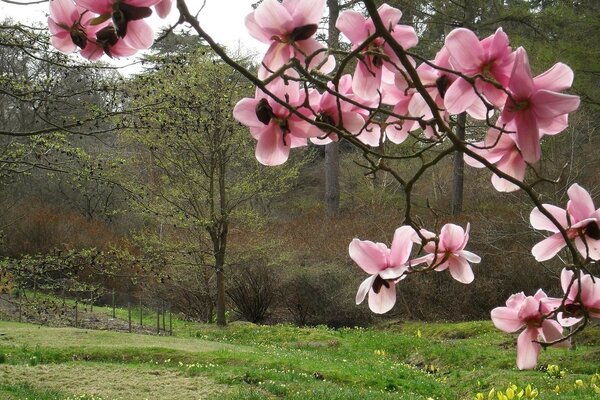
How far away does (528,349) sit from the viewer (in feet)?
3.15

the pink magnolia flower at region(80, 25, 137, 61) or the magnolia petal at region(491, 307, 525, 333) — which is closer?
the pink magnolia flower at region(80, 25, 137, 61)

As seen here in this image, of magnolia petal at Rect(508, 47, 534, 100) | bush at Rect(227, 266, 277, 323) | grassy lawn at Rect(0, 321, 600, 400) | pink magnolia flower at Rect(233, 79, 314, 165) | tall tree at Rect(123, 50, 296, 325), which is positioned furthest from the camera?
bush at Rect(227, 266, 277, 323)

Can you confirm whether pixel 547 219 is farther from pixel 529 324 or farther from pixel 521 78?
pixel 521 78

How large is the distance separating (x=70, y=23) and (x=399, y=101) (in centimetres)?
42

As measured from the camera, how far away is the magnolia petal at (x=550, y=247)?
35.3 inches

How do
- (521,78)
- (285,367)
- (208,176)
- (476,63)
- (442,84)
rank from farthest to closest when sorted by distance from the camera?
(208,176)
(285,367)
(442,84)
(476,63)
(521,78)

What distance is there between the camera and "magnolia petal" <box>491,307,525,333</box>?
0.97m

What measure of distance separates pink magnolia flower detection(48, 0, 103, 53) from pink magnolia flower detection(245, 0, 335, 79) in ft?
0.64

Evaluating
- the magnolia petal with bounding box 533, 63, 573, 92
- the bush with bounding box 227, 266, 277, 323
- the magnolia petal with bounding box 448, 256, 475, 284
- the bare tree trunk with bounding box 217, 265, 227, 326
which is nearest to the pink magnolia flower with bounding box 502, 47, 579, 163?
the magnolia petal with bounding box 533, 63, 573, 92

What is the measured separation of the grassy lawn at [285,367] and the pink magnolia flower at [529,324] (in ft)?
17.8

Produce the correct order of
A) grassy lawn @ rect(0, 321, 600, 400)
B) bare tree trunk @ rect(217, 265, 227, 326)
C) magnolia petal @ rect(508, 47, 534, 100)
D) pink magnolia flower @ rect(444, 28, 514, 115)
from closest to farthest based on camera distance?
magnolia petal @ rect(508, 47, 534, 100) < pink magnolia flower @ rect(444, 28, 514, 115) < grassy lawn @ rect(0, 321, 600, 400) < bare tree trunk @ rect(217, 265, 227, 326)

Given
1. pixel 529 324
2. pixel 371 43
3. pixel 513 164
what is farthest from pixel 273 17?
pixel 529 324

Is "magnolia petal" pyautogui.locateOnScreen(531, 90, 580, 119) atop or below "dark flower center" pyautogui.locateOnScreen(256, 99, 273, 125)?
below

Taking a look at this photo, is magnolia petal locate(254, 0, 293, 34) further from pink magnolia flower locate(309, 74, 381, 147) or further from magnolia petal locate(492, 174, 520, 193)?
magnolia petal locate(492, 174, 520, 193)
